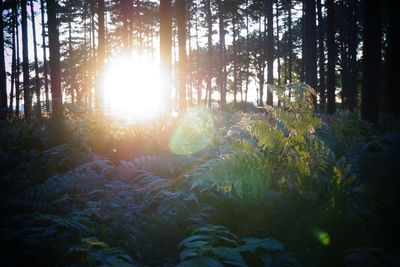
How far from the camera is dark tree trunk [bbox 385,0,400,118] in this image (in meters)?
11.8

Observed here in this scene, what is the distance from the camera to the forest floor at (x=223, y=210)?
9.19 ft

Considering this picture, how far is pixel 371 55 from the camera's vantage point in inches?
363

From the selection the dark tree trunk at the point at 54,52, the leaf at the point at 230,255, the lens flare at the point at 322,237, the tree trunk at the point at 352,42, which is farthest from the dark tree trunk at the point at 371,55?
the tree trunk at the point at 352,42

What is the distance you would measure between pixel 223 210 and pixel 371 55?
7.84m

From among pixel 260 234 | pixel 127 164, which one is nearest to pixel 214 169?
pixel 260 234

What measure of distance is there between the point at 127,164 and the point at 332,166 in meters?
3.30

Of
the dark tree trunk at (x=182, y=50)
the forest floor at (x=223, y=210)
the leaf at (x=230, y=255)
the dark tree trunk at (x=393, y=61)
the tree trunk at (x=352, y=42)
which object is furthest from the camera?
the tree trunk at (x=352, y=42)

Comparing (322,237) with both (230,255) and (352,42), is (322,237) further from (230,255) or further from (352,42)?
(352,42)

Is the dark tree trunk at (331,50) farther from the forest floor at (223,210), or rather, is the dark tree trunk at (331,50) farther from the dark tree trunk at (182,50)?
the forest floor at (223,210)

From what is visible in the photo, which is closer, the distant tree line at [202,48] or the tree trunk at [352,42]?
the distant tree line at [202,48]

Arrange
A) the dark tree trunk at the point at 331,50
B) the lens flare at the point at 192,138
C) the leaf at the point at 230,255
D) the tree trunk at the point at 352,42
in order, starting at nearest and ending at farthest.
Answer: the leaf at the point at 230,255 → the lens flare at the point at 192,138 → the dark tree trunk at the point at 331,50 → the tree trunk at the point at 352,42

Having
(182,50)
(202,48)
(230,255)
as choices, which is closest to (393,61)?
(182,50)

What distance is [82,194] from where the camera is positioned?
422 cm

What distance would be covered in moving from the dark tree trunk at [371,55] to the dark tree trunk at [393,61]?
2980 millimetres
